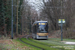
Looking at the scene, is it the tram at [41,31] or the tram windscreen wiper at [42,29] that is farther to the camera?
the tram windscreen wiper at [42,29]

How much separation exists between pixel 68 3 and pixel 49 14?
841 centimetres

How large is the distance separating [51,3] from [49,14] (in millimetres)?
2779

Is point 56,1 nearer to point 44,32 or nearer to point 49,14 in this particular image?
point 49,14

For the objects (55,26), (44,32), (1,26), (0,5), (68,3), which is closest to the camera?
(44,32)

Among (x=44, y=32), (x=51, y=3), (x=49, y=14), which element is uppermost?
(x=51, y=3)

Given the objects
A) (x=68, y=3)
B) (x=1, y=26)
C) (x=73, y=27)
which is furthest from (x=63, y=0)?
(x=1, y=26)

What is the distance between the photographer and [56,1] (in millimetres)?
40188

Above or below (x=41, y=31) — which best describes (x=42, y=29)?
above

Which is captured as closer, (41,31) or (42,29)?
(41,31)

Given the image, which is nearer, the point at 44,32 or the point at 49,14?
the point at 44,32

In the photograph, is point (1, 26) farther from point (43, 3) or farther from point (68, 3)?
point (68, 3)

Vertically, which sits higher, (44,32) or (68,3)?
(68,3)

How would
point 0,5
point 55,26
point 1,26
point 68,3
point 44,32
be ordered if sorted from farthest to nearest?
point 55,26 < point 1,26 < point 0,5 < point 68,3 < point 44,32

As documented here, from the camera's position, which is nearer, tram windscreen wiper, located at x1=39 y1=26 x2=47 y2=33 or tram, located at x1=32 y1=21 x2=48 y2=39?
tram, located at x1=32 y1=21 x2=48 y2=39
